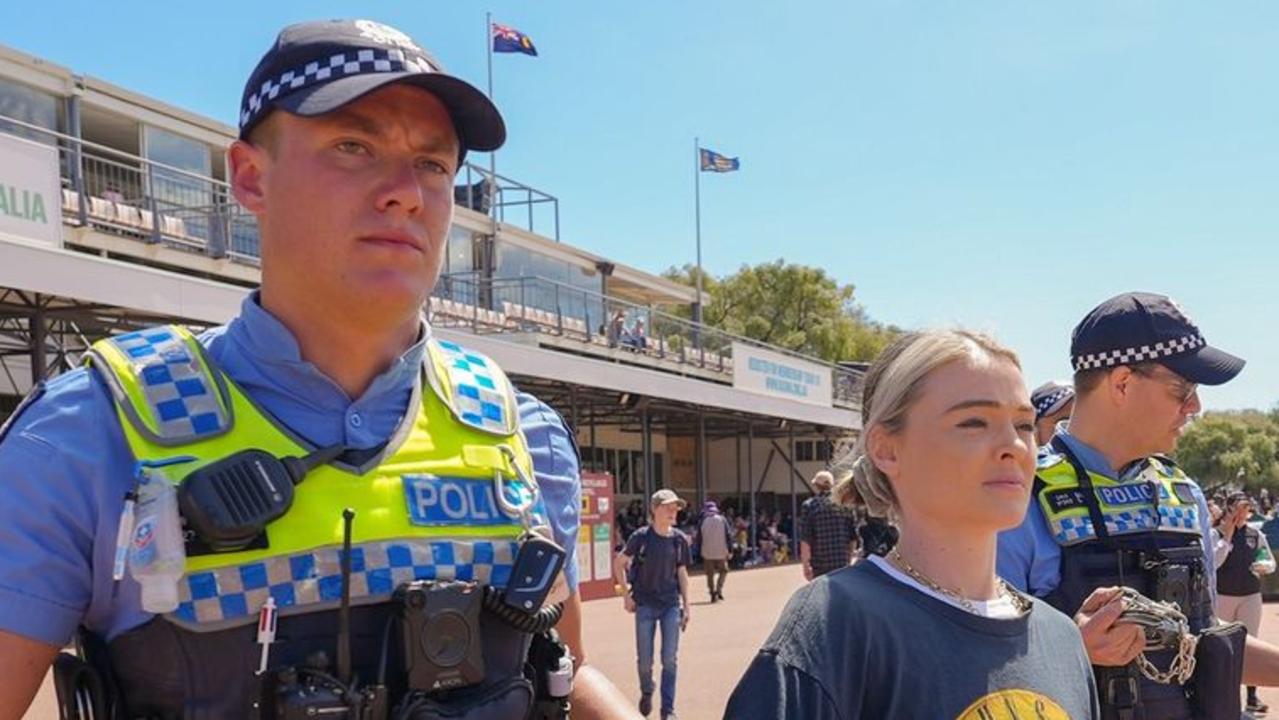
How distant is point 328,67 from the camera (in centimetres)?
177

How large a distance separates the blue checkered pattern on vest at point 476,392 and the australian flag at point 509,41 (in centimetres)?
3291

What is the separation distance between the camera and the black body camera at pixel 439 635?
1.65 m

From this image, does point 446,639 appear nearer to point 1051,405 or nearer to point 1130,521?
point 1130,521

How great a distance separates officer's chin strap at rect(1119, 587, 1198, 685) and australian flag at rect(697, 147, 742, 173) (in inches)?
1694

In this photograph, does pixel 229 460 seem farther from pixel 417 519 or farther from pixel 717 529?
pixel 717 529

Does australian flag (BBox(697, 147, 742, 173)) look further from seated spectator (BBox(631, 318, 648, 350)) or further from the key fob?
the key fob

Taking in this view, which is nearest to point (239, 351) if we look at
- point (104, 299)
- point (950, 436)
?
point (950, 436)

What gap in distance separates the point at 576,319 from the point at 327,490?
939 inches

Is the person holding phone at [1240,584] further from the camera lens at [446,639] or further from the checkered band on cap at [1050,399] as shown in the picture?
the camera lens at [446,639]

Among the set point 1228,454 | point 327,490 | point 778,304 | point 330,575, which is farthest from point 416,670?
point 1228,454

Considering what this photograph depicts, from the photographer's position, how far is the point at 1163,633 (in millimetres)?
2834

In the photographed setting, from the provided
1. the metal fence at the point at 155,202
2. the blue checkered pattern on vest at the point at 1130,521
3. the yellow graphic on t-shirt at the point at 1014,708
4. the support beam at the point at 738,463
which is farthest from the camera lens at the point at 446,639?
the support beam at the point at 738,463

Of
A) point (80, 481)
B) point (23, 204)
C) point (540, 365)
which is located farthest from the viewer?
point (540, 365)

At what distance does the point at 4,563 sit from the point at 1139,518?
9.21 ft
